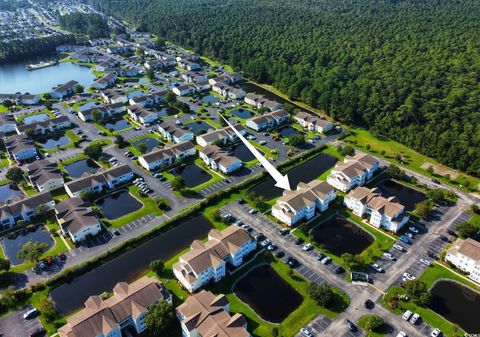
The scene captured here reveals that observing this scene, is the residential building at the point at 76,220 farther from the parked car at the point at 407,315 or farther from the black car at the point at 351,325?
the parked car at the point at 407,315

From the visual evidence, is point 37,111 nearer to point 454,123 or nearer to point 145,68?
point 145,68

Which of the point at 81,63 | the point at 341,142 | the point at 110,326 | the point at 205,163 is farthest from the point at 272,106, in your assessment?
the point at 81,63

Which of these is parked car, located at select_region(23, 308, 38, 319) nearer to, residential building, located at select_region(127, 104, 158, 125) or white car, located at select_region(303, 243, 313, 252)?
white car, located at select_region(303, 243, 313, 252)

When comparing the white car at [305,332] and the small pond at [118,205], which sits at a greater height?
the white car at [305,332]

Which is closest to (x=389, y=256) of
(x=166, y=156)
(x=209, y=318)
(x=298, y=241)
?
(x=298, y=241)

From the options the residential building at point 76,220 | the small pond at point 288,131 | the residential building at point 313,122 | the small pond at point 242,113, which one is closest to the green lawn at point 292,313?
the residential building at point 76,220

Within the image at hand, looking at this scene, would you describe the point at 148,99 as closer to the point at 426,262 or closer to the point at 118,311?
the point at 118,311

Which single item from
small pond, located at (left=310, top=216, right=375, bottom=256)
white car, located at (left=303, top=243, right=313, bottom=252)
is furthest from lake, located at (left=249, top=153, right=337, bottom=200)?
white car, located at (left=303, top=243, right=313, bottom=252)
